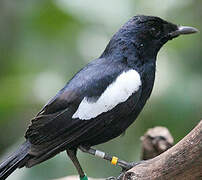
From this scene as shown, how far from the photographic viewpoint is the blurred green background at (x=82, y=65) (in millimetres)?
4555

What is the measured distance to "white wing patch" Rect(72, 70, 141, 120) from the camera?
3.27 m

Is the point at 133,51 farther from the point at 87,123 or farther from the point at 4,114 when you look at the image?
the point at 4,114

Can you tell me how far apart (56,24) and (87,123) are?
83.5 inches

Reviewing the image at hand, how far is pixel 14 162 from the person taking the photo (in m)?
3.27

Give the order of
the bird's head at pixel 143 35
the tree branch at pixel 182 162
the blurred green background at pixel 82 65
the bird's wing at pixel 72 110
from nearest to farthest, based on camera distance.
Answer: the tree branch at pixel 182 162 < the bird's wing at pixel 72 110 < the bird's head at pixel 143 35 < the blurred green background at pixel 82 65

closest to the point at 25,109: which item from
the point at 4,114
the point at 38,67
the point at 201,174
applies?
the point at 4,114

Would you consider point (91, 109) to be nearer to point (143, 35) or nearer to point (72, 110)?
point (72, 110)

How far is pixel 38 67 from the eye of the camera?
5086mm

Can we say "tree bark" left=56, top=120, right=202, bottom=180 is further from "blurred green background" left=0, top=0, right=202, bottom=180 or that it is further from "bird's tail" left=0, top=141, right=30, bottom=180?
"blurred green background" left=0, top=0, right=202, bottom=180

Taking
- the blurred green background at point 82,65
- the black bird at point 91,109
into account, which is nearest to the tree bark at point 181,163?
the black bird at point 91,109

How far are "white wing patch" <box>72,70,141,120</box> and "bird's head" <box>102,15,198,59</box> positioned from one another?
0.93ft

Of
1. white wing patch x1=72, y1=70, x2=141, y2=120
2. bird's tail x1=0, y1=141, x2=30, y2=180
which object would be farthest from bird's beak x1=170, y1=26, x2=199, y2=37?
bird's tail x1=0, y1=141, x2=30, y2=180

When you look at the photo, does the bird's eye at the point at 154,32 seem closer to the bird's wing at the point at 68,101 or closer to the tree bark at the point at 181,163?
the bird's wing at the point at 68,101

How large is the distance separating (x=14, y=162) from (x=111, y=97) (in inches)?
29.0
